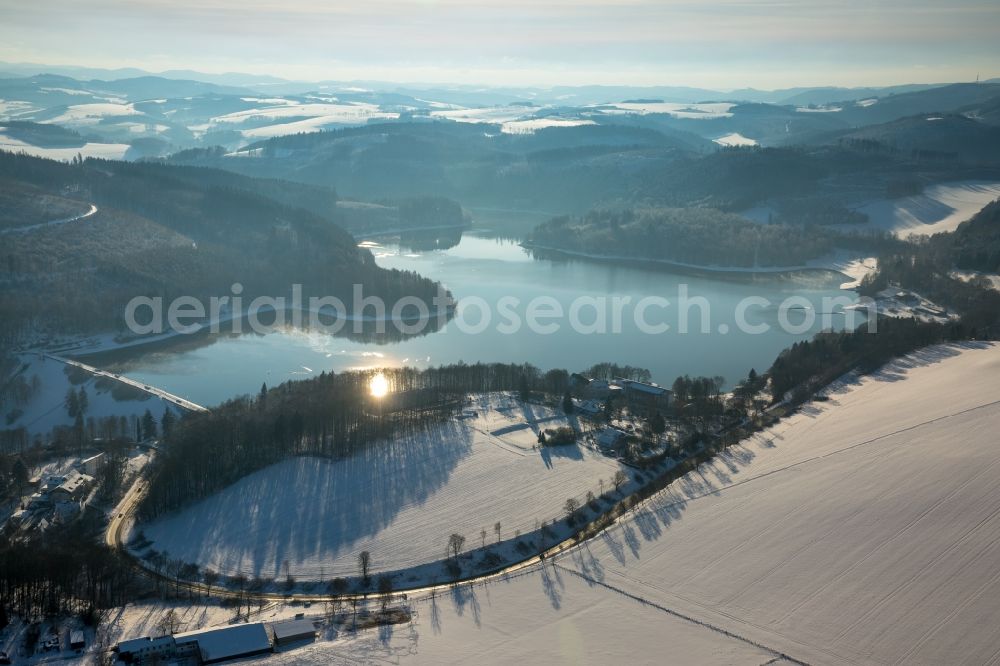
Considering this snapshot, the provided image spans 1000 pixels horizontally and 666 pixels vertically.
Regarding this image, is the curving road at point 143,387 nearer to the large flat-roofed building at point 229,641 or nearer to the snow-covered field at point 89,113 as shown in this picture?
the large flat-roofed building at point 229,641

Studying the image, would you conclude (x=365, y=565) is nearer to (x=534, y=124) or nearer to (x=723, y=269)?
(x=723, y=269)

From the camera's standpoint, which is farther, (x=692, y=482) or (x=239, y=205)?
(x=239, y=205)

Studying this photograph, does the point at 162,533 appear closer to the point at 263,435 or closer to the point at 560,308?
Answer: the point at 263,435

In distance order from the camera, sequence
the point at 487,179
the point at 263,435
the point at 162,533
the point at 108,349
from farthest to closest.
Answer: the point at 487,179 < the point at 108,349 < the point at 263,435 < the point at 162,533

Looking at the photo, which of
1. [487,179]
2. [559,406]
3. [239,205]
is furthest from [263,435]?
[487,179]

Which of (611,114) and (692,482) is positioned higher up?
(611,114)

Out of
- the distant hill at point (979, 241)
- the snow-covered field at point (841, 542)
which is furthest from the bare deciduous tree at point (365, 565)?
the distant hill at point (979, 241)

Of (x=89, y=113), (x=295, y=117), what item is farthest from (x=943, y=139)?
(x=89, y=113)
